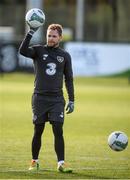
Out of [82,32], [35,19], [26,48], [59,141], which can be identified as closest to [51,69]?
[26,48]

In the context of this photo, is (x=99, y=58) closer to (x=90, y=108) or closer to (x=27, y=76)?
(x=27, y=76)

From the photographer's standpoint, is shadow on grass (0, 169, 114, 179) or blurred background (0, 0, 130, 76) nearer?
shadow on grass (0, 169, 114, 179)

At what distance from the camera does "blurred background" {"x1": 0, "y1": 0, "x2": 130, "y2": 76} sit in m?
34.7

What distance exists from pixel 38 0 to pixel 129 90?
1192 centimetres

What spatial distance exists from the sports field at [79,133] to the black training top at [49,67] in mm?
1197

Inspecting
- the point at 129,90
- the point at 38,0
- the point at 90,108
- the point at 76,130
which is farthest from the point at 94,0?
the point at 76,130

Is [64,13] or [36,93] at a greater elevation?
[36,93]

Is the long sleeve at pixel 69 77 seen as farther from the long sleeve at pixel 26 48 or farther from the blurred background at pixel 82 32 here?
the blurred background at pixel 82 32

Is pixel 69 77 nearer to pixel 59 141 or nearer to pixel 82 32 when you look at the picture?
pixel 59 141

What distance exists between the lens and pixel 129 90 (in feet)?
98.5

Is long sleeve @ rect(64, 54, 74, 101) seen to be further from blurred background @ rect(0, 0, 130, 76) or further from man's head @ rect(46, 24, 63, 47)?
blurred background @ rect(0, 0, 130, 76)

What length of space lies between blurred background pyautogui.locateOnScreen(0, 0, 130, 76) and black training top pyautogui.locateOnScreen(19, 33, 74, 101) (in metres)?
21.8

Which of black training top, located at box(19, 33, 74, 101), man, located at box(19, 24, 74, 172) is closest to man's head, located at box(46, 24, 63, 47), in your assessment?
man, located at box(19, 24, 74, 172)

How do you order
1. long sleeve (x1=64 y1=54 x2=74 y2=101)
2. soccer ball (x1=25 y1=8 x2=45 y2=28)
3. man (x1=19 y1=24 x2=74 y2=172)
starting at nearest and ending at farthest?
soccer ball (x1=25 y1=8 x2=45 y2=28)
man (x1=19 y1=24 x2=74 y2=172)
long sleeve (x1=64 y1=54 x2=74 y2=101)
